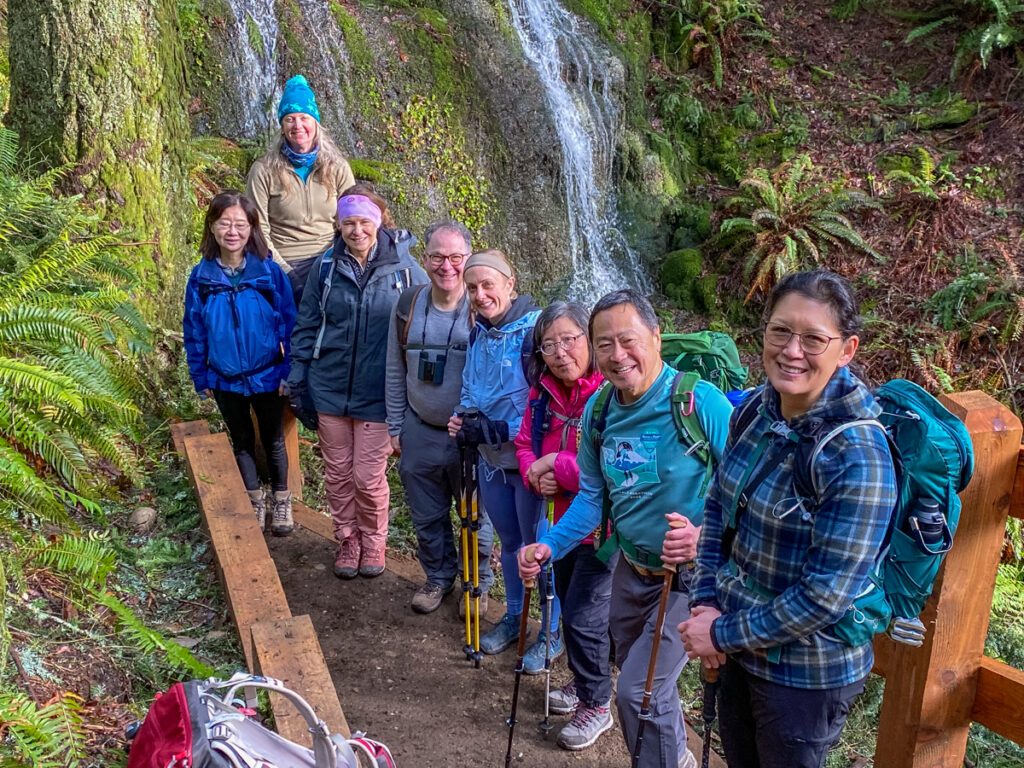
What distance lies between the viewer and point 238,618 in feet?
12.2

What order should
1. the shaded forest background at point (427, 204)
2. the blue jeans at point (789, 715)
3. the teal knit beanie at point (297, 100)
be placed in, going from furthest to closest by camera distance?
1. the teal knit beanie at point (297, 100)
2. the shaded forest background at point (427, 204)
3. the blue jeans at point (789, 715)

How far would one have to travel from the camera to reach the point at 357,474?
5125 millimetres

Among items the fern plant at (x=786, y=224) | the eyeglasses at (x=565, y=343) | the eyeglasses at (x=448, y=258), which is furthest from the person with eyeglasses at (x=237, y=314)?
the fern plant at (x=786, y=224)

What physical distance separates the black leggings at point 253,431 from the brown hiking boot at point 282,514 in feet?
0.18

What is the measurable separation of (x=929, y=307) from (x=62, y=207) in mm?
9091

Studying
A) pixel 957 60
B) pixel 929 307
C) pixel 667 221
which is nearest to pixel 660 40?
pixel 667 221

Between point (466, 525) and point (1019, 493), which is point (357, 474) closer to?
point (466, 525)

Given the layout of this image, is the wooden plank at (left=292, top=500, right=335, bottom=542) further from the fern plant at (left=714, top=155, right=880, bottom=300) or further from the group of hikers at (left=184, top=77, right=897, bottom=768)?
the fern plant at (left=714, top=155, right=880, bottom=300)

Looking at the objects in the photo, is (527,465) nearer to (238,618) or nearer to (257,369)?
(238,618)

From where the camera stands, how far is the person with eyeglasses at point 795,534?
2.22 meters

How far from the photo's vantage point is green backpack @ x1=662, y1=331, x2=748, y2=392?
3.40 metres

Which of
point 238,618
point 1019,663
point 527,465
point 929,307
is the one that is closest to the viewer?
point 238,618

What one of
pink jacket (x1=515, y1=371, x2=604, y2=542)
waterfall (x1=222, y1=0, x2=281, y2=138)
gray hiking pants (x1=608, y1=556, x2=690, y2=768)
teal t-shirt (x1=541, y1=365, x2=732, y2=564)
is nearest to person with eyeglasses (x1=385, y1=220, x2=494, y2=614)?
pink jacket (x1=515, y1=371, x2=604, y2=542)

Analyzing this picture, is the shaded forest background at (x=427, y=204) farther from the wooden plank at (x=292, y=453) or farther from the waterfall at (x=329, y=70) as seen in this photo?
the wooden plank at (x=292, y=453)
